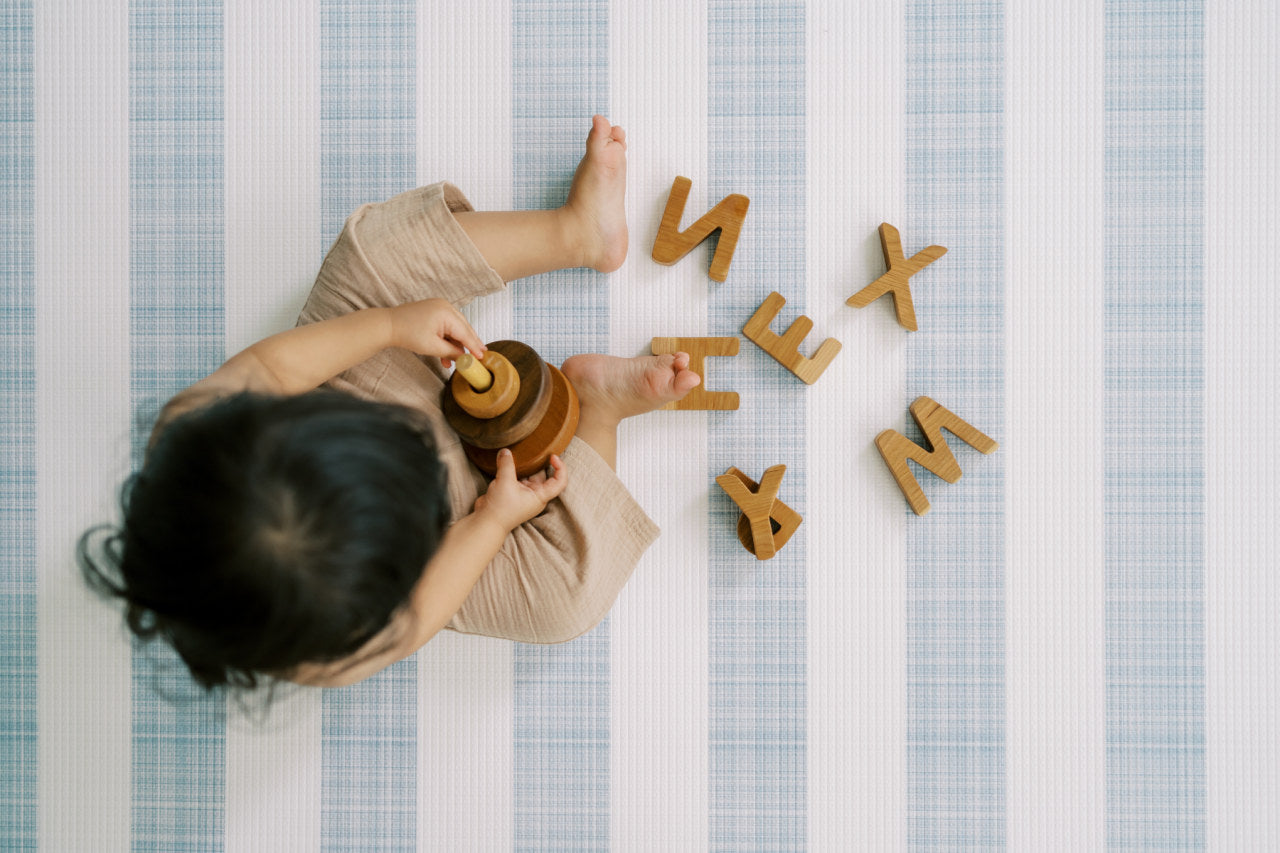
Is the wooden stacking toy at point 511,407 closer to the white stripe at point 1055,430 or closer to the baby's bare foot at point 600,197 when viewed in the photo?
the baby's bare foot at point 600,197

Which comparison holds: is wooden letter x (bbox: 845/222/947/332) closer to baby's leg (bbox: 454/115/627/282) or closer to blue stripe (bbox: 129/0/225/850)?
baby's leg (bbox: 454/115/627/282)

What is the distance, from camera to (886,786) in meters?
0.84

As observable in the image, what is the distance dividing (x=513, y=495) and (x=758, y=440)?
28cm

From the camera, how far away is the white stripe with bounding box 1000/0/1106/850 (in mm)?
821

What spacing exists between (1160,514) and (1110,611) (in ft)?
0.38

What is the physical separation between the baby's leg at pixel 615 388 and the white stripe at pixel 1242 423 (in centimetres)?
58

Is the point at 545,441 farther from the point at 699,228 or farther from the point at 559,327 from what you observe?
the point at 699,228

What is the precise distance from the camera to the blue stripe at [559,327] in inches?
32.8

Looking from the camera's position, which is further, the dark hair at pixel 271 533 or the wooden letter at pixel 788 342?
the wooden letter at pixel 788 342

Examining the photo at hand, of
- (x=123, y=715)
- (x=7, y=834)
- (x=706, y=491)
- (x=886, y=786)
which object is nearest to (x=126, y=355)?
(x=123, y=715)

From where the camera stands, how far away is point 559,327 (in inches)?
33.0

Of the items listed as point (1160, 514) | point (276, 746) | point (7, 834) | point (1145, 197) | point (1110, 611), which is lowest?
point (7, 834)

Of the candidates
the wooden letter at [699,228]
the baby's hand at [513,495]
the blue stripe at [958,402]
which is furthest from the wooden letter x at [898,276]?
the baby's hand at [513,495]

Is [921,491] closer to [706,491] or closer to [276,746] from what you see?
[706,491]
